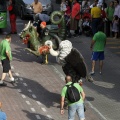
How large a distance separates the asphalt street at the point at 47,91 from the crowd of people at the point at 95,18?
10.2ft

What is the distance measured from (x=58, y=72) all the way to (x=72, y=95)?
22.2ft

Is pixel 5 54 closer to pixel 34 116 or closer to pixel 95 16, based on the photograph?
pixel 34 116

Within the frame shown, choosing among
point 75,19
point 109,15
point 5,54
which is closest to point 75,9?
point 75,19

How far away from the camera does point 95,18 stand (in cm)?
2600

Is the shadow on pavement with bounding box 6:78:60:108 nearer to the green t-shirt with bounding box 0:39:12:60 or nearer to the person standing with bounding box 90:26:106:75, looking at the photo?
the green t-shirt with bounding box 0:39:12:60

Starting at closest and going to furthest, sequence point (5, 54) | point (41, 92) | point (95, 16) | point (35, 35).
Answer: point (41, 92), point (5, 54), point (35, 35), point (95, 16)

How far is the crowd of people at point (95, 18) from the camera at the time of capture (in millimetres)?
25969

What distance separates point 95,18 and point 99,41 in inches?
276

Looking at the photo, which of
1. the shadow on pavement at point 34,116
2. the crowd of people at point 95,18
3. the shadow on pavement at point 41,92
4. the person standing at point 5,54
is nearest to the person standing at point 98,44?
the shadow on pavement at point 41,92

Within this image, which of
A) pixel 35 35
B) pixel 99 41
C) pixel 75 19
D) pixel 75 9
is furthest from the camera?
pixel 75 19

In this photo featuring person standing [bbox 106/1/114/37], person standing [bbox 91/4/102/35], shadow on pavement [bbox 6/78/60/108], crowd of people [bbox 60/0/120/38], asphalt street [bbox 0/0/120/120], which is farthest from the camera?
person standing [bbox 106/1/114/37]

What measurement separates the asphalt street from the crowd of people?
10.2 ft

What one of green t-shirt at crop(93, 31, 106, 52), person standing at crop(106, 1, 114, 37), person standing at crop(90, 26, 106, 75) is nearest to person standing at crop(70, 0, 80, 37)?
person standing at crop(106, 1, 114, 37)

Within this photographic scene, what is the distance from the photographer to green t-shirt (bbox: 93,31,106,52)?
62.2 feet
